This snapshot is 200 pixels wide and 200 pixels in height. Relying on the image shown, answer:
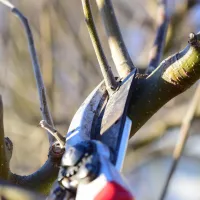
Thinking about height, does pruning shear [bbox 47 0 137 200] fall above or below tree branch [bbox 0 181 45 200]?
above

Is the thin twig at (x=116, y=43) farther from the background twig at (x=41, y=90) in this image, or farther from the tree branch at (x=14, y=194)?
the tree branch at (x=14, y=194)

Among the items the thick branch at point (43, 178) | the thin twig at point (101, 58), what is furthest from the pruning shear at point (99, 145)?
the thick branch at point (43, 178)

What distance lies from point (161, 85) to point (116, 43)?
0.48 feet

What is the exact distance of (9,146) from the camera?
0.75 m

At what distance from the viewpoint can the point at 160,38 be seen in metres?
0.92

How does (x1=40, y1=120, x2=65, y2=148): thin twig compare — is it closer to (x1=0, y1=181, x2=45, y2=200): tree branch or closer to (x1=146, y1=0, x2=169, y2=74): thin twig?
(x1=0, y1=181, x2=45, y2=200): tree branch

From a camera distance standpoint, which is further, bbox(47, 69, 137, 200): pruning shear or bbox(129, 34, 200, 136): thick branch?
bbox(129, 34, 200, 136): thick branch

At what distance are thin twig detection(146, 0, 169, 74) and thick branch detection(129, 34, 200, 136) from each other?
0.12m

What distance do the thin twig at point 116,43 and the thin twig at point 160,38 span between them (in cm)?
5

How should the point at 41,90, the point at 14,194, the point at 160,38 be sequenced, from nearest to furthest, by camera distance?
the point at 14,194 < the point at 41,90 < the point at 160,38

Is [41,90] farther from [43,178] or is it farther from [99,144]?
[99,144]

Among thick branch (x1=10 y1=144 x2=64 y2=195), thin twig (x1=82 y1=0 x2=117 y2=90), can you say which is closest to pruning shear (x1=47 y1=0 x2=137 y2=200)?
thin twig (x1=82 y1=0 x2=117 y2=90)

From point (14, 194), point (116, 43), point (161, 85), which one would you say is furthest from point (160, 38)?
point (14, 194)

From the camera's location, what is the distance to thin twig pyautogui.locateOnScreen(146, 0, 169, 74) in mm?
860
